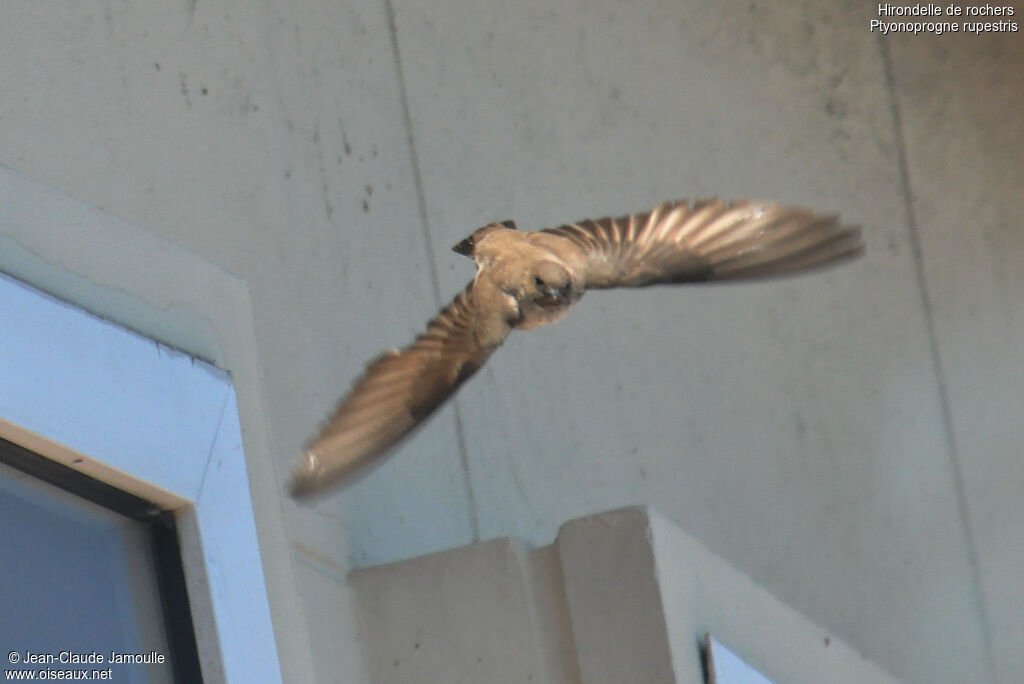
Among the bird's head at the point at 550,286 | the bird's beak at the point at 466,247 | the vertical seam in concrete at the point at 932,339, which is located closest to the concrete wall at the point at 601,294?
the vertical seam in concrete at the point at 932,339

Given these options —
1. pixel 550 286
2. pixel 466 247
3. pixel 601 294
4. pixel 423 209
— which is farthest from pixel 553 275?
pixel 601 294

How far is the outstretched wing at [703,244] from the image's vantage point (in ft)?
7.49

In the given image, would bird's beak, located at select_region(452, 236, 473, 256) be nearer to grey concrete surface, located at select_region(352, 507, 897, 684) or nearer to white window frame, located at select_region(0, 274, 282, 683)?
grey concrete surface, located at select_region(352, 507, 897, 684)

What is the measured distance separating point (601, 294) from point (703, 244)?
40.5 inches

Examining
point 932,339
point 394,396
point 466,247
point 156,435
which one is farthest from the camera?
point 932,339

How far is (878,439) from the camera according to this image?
12.8ft

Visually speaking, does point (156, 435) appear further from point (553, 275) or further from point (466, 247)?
point (466, 247)

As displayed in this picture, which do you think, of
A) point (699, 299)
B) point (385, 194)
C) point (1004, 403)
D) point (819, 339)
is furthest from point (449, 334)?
point (1004, 403)

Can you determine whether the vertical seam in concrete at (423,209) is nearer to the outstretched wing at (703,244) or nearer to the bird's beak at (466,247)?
the bird's beak at (466,247)

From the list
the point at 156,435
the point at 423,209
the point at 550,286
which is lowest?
the point at 156,435

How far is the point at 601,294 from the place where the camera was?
11.3ft

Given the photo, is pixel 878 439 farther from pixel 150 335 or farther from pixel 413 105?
pixel 150 335

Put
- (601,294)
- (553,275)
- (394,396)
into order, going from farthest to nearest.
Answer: (601,294) < (553,275) < (394,396)

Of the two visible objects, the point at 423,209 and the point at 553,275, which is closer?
the point at 553,275
